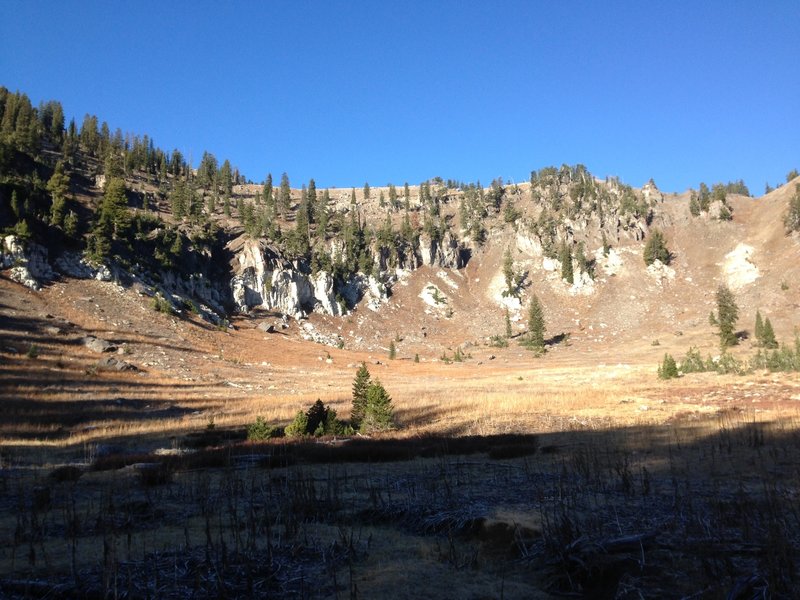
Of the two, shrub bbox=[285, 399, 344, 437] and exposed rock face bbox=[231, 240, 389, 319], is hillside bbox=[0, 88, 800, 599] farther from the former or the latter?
exposed rock face bbox=[231, 240, 389, 319]

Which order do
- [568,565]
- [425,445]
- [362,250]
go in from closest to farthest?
1. [568,565]
2. [425,445]
3. [362,250]

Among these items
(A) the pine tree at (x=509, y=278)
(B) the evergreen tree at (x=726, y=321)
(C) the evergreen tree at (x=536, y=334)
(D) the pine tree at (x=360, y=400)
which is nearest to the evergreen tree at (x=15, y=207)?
(D) the pine tree at (x=360, y=400)

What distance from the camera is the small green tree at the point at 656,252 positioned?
343 ft

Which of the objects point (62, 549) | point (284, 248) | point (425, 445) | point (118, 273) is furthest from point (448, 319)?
point (62, 549)

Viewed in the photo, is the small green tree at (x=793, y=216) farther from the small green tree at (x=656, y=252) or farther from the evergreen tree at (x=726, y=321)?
the evergreen tree at (x=726, y=321)

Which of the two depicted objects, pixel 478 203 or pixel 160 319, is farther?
pixel 478 203

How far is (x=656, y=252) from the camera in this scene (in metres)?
105

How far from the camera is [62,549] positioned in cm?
601

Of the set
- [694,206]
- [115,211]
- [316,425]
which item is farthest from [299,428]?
[694,206]

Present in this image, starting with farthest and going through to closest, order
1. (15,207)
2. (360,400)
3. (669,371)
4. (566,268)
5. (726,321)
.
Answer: (566,268) < (726,321) < (15,207) < (669,371) < (360,400)

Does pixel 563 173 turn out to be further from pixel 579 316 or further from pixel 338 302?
pixel 338 302

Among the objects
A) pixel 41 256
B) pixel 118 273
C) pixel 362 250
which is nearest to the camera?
pixel 41 256

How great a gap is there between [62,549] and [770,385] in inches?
1330

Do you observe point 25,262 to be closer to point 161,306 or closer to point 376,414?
point 161,306
